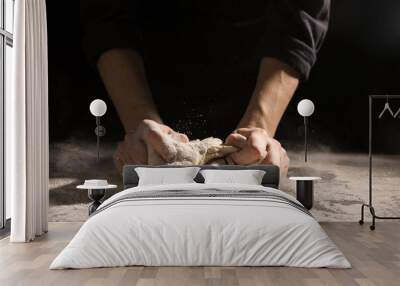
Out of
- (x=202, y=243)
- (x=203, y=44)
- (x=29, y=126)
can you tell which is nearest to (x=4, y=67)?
(x=29, y=126)

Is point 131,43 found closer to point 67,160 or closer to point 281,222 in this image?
point 67,160

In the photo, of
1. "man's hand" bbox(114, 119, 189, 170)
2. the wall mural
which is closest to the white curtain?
the wall mural

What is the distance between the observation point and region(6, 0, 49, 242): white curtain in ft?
20.7

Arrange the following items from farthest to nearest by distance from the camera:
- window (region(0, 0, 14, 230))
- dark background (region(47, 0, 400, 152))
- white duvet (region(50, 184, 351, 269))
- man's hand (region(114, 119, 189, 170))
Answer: dark background (region(47, 0, 400, 152))
man's hand (region(114, 119, 189, 170))
window (region(0, 0, 14, 230))
white duvet (region(50, 184, 351, 269))

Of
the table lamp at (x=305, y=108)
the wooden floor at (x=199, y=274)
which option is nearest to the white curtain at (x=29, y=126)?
the wooden floor at (x=199, y=274)

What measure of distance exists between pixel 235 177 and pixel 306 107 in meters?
1.47

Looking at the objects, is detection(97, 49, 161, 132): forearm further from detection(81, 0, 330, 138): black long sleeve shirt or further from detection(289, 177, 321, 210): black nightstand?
detection(289, 177, 321, 210): black nightstand

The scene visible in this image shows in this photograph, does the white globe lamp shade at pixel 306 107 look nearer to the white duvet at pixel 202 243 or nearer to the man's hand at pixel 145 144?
the man's hand at pixel 145 144

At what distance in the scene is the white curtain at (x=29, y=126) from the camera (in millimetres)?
6316

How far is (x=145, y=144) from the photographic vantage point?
25.7 feet

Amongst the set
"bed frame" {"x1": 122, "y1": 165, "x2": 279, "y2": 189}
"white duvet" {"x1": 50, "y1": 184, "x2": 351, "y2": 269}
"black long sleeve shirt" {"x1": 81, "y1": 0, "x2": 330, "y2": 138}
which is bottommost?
"white duvet" {"x1": 50, "y1": 184, "x2": 351, "y2": 269}

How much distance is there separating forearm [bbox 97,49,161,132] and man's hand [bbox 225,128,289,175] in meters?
1.06

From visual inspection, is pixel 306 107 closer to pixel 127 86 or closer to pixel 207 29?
pixel 207 29

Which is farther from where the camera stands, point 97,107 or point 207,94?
point 207,94
